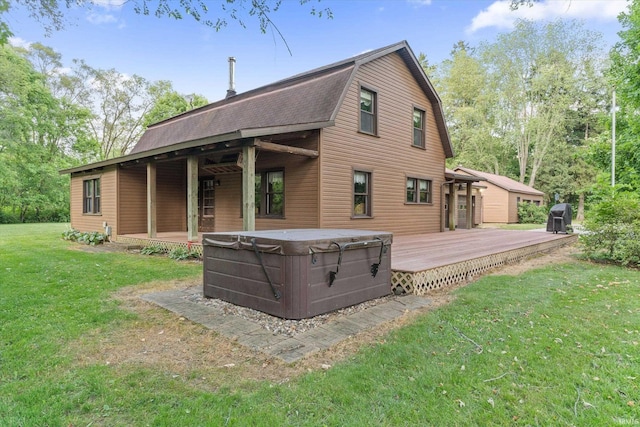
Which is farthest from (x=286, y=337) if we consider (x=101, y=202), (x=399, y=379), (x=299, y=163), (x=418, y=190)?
(x=101, y=202)

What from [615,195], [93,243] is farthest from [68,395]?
[615,195]

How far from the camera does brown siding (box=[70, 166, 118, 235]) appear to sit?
1170cm

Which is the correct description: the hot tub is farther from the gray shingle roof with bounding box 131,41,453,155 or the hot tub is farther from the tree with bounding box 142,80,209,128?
the tree with bounding box 142,80,209,128

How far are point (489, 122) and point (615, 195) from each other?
2416 cm

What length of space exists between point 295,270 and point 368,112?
7.50 metres

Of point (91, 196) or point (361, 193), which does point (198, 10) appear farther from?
point (91, 196)

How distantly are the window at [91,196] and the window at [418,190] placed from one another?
11.2 m

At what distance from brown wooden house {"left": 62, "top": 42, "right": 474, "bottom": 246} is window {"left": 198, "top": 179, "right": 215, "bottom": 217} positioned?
0.11ft

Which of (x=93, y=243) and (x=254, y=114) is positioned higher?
(x=254, y=114)

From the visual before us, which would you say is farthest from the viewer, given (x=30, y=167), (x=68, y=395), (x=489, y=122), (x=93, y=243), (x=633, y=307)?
(x=489, y=122)

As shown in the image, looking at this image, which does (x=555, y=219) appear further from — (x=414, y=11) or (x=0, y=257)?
(x=0, y=257)

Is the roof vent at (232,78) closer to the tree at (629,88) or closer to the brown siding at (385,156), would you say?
the brown siding at (385,156)

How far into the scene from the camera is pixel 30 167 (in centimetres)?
2423

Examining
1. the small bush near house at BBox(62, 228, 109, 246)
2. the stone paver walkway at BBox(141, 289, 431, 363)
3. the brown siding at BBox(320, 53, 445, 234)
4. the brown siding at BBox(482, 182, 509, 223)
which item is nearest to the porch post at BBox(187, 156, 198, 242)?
the brown siding at BBox(320, 53, 445, 234)
